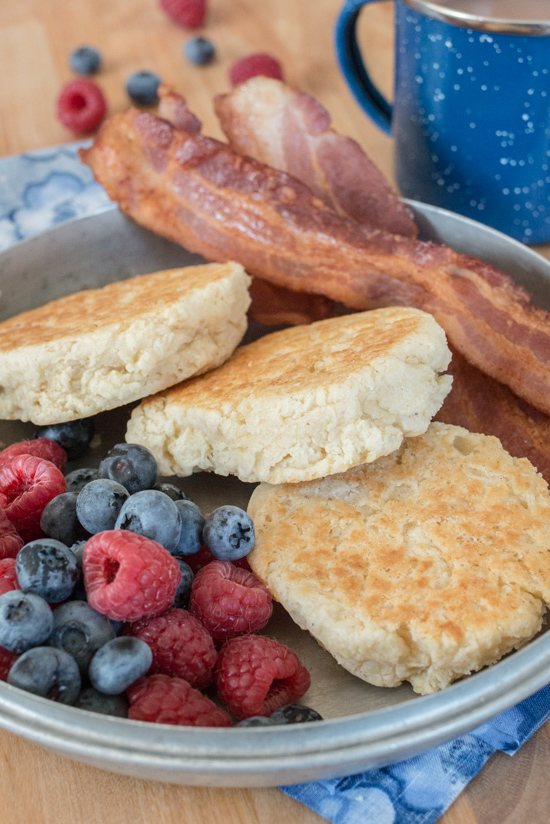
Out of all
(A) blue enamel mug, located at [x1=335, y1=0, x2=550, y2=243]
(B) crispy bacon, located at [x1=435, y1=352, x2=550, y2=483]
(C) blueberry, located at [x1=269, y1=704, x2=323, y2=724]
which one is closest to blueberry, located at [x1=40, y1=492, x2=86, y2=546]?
(C) blueberry, located at [x1=269, y1=704, x2=323, y2=724]

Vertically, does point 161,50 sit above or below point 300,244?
above

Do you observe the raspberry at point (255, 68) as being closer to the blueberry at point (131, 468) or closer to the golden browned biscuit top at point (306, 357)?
the golden browned biscuit top at point (306, 357)

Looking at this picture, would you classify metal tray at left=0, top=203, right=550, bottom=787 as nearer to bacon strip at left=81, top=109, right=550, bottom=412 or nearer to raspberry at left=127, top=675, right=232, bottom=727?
raspberry at left=127, top=675, right=232, bottom=727

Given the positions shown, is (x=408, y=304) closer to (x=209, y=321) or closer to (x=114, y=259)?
(x=209, y=321)

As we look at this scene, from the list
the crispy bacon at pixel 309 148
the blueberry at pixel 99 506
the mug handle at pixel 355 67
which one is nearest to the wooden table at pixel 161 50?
the mug handle at pixel 355 67

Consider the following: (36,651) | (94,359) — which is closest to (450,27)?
(94,359)

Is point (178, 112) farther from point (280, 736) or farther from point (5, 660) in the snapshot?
point (280, 736)

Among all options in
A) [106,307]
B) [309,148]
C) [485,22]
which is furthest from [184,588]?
[485,22]
